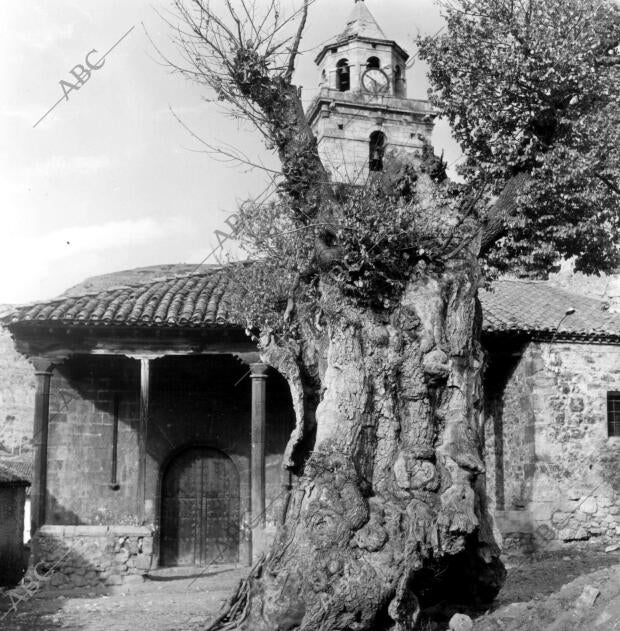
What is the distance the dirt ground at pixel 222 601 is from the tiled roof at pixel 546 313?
152 inches

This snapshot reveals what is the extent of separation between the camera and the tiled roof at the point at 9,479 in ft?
42.4

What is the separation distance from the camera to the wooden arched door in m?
Answer: 14.8

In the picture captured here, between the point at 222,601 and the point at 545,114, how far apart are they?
7.27 m

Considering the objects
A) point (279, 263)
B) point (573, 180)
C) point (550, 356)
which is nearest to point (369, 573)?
point (279, 263)

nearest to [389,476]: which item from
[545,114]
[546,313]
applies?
[545,114]

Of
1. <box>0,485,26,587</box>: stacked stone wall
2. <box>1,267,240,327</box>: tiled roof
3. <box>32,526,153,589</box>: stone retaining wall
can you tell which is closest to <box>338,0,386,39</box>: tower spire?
<box>1,267,240,327</box>: tiled roof

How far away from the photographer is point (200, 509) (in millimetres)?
15023

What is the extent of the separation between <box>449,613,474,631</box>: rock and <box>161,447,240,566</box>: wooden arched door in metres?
8.69

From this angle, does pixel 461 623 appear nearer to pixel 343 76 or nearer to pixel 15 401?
pixel 343 76

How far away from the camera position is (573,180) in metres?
9.24

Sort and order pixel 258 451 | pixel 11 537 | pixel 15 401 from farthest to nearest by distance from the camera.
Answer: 1. pixel 15 401
2. pixel 11 537
3. pixel 258 451

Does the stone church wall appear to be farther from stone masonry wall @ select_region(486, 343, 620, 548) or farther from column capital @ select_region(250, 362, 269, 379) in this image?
stone masonry wall @ select_region(486, 343, 620, 548)

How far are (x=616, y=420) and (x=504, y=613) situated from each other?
8716 millimetres

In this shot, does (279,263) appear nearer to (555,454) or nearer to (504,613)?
(504,613)
